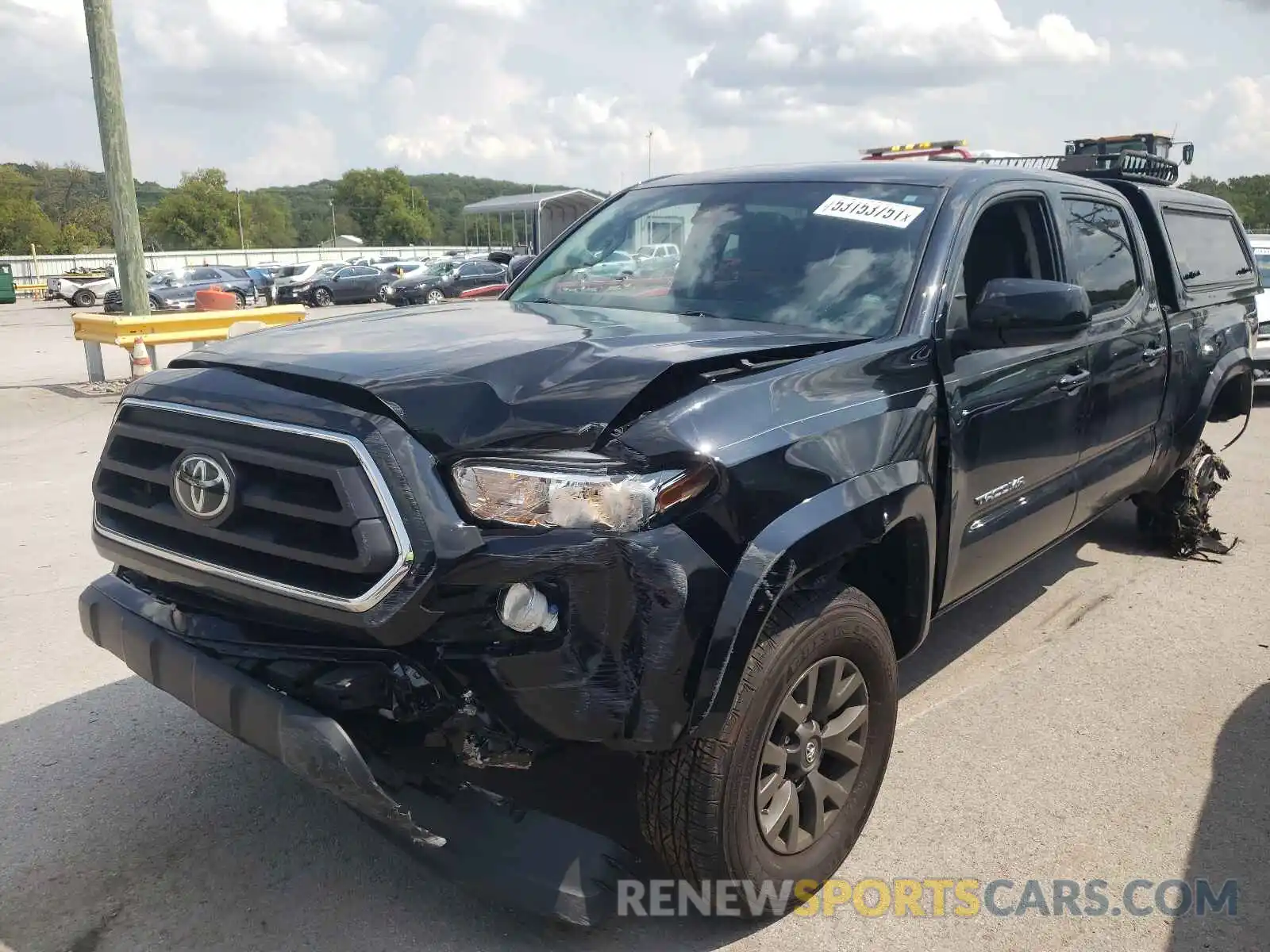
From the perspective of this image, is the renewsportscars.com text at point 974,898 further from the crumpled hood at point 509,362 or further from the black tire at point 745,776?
the crumpled hood at point 509,362

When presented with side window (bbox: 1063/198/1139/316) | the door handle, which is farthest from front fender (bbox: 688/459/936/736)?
side window (bbox: 1063/198/1139/316)

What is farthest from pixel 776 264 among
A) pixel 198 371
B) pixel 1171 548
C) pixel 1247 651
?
pixel 1171 548

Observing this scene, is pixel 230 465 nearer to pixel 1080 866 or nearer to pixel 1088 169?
pixel 1080 866

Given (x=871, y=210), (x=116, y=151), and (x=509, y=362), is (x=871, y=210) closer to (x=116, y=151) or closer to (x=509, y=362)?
(x=509, y=362)

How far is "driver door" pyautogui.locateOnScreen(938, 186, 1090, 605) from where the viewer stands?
3232 mm

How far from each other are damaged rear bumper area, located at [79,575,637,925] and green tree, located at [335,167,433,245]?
126012 mm

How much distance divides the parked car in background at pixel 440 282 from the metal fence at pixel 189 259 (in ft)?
70.0

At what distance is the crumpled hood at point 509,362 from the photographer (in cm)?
226

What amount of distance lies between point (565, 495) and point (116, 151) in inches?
467

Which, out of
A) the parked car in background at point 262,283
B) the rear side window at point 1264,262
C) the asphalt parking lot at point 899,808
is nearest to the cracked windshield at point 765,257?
the asphalt parking lot at point 899,808

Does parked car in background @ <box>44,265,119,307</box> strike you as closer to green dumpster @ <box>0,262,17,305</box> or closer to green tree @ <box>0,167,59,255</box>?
green dumpster @ <box>0,262,17,305</box>

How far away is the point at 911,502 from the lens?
285 cm

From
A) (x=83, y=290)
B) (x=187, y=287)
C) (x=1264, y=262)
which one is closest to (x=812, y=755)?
(x=1264, y=262)

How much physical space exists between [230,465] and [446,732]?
2.68 feet
